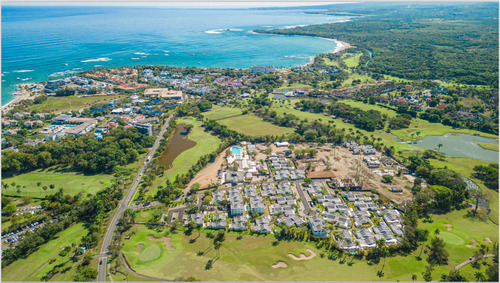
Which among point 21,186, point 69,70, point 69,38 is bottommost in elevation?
point 21,186

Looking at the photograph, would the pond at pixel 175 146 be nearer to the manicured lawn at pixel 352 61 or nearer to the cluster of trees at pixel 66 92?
the cluster of trees at pixel 66 92

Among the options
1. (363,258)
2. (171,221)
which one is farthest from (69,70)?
(363,258)

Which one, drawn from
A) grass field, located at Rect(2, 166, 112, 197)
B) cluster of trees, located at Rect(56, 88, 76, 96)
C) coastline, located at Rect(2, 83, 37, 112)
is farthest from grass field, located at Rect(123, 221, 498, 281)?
cluster of trees, located at Rect(56, 88, 76, 96)

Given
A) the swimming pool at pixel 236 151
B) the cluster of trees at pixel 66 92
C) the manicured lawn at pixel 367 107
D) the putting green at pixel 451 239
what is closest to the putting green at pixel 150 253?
the swimming pool at pixel 236 151

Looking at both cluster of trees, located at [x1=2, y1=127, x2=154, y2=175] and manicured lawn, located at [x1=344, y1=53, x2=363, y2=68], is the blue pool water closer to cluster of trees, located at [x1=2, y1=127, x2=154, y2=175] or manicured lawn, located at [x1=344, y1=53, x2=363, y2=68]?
cluster of trees, located at [x1=2, y1=127, x2=154, y2=175]

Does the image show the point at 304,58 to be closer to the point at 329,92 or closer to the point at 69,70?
the point at 329,92

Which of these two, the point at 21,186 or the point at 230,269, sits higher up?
the point at 21,186
